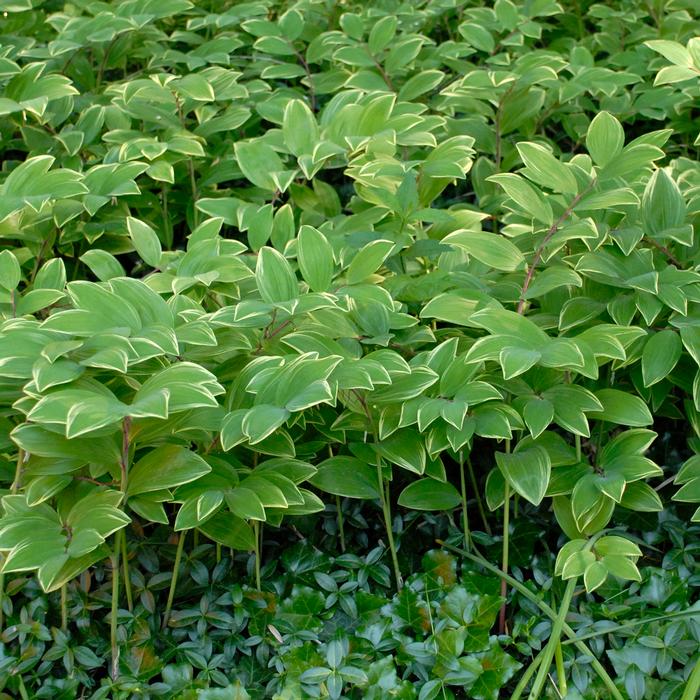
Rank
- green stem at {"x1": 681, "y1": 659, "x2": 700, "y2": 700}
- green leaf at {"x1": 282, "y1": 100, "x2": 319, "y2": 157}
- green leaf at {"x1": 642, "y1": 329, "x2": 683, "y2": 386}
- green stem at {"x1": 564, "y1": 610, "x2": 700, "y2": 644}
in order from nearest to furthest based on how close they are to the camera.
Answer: green stem at {"x1": 681, "y1": 659, "x2": 700, "y2": 700}
green stem at {"x1": 564, "y1": 610, "x2": 700, "y2": 644}
green leaf at {"x1": 642, "y1": 329, "x2": 683, "y2": 386}
green leaf at {"x1": 282, "y1": 100, "x2": 319, "y2": 157}

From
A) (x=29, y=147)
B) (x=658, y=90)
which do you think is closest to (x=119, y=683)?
(x=29, y=147)

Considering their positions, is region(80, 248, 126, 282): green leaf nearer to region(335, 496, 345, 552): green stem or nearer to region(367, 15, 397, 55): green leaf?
region(335, 496, 345, 552): green stem

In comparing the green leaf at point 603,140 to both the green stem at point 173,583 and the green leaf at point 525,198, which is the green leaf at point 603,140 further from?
the green stem at point 173,583

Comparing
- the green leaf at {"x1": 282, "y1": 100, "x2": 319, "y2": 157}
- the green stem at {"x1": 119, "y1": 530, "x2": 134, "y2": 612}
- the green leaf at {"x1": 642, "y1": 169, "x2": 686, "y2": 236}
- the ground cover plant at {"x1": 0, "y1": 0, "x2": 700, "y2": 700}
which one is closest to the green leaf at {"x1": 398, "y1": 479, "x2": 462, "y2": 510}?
the ground cover plant at {"x1": 0, "y1": 0, "x2": 700, "y2": 700}

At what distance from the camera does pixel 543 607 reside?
59.0 inches

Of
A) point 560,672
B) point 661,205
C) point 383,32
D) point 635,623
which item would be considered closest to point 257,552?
point 560,672

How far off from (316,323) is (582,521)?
58 centimetres

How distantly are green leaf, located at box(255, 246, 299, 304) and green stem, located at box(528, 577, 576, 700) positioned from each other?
679 mm

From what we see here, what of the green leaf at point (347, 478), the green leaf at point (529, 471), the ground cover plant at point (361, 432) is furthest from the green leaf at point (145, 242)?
the green leaf at point (529, 471)

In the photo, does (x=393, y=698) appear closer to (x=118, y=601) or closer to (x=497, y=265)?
(x=118, y=601)

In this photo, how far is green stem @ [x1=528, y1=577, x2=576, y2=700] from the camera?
1363mm

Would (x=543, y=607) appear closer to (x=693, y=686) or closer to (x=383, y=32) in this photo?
(x=693, y=686)

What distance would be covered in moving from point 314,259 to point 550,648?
2.50 feet

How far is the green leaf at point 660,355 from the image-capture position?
1.55 metres
